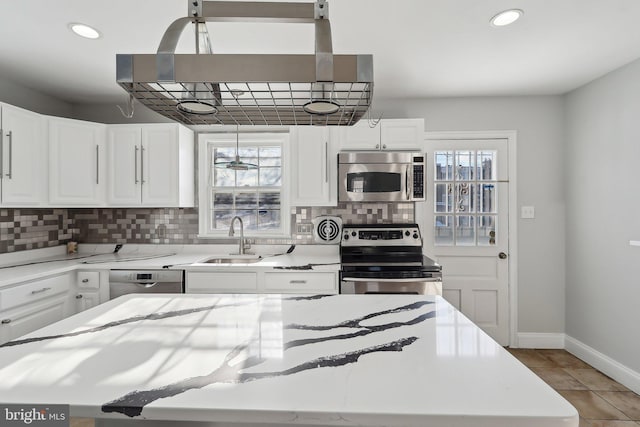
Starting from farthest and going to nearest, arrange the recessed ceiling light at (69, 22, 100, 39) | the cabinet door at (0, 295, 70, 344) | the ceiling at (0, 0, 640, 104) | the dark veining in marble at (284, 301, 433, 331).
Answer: the cabinet door at (0, 295, 70, 344), the recessed ceiling light at (69, 22, 100, 39), the ceiling at (0, 0, 640, 104), the dark veining in marble at (284, 301, 433, 331)

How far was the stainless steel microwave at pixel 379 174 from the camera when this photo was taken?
2.83 m

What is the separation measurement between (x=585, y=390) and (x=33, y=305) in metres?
3.98

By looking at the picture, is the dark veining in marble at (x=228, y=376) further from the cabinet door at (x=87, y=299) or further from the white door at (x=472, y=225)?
the white door at (x=472, y=225)

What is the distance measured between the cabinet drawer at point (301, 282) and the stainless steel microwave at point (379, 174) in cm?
71

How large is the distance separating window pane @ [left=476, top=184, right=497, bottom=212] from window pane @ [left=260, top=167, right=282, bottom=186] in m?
1.95

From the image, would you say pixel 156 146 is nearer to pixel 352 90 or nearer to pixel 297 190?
pixel 297 190

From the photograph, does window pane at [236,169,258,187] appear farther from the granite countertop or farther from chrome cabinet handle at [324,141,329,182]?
chrome cabinet handle at [324,141,329,182]

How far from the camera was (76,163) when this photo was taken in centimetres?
278

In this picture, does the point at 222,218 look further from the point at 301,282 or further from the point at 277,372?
the point at 277,372

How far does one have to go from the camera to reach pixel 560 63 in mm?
2463


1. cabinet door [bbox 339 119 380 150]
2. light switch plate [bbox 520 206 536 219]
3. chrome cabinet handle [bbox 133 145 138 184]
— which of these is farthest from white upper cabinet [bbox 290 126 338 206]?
light switch plate [bbox 520 206 536 219]

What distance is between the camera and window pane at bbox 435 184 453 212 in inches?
128

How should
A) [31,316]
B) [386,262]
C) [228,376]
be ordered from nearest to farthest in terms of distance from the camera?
1. [228,376]
2. [31,316]
3. [386,262]

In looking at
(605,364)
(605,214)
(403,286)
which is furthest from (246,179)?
(605,364)
